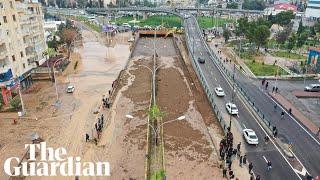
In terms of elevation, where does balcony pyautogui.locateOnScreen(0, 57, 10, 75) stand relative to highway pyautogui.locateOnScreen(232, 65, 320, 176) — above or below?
above

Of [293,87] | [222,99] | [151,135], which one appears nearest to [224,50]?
[293,87]

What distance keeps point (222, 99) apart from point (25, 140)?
106 feet

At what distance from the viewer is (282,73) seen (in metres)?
73.8

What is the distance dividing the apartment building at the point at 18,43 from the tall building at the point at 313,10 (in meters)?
144

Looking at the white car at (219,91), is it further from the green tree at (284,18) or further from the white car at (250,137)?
the green tree at (284,18)

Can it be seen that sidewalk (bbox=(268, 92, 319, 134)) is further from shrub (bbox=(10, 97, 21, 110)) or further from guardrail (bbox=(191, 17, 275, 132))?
shrub (bbox=(10, 97, 21, 110))

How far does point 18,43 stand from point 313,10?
509 feet

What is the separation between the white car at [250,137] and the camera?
133 feet

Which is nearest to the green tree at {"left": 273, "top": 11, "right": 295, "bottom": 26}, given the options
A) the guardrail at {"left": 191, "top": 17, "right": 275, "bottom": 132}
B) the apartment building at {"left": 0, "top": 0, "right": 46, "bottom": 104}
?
the guardrail at {"left": 191, "top": 17, "right": 275, "bottom": 132}

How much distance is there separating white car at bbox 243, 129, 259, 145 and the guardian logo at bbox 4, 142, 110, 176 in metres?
17.7

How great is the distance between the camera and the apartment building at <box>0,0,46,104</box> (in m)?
57.4

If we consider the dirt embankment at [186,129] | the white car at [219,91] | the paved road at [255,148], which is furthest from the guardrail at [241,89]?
the dirt embankment at [186,129]

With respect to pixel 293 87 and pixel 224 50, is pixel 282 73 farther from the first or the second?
pixel 224 50

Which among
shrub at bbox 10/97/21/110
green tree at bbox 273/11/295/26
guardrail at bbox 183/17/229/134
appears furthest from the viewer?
green tree at bbox 273/11/295/26
